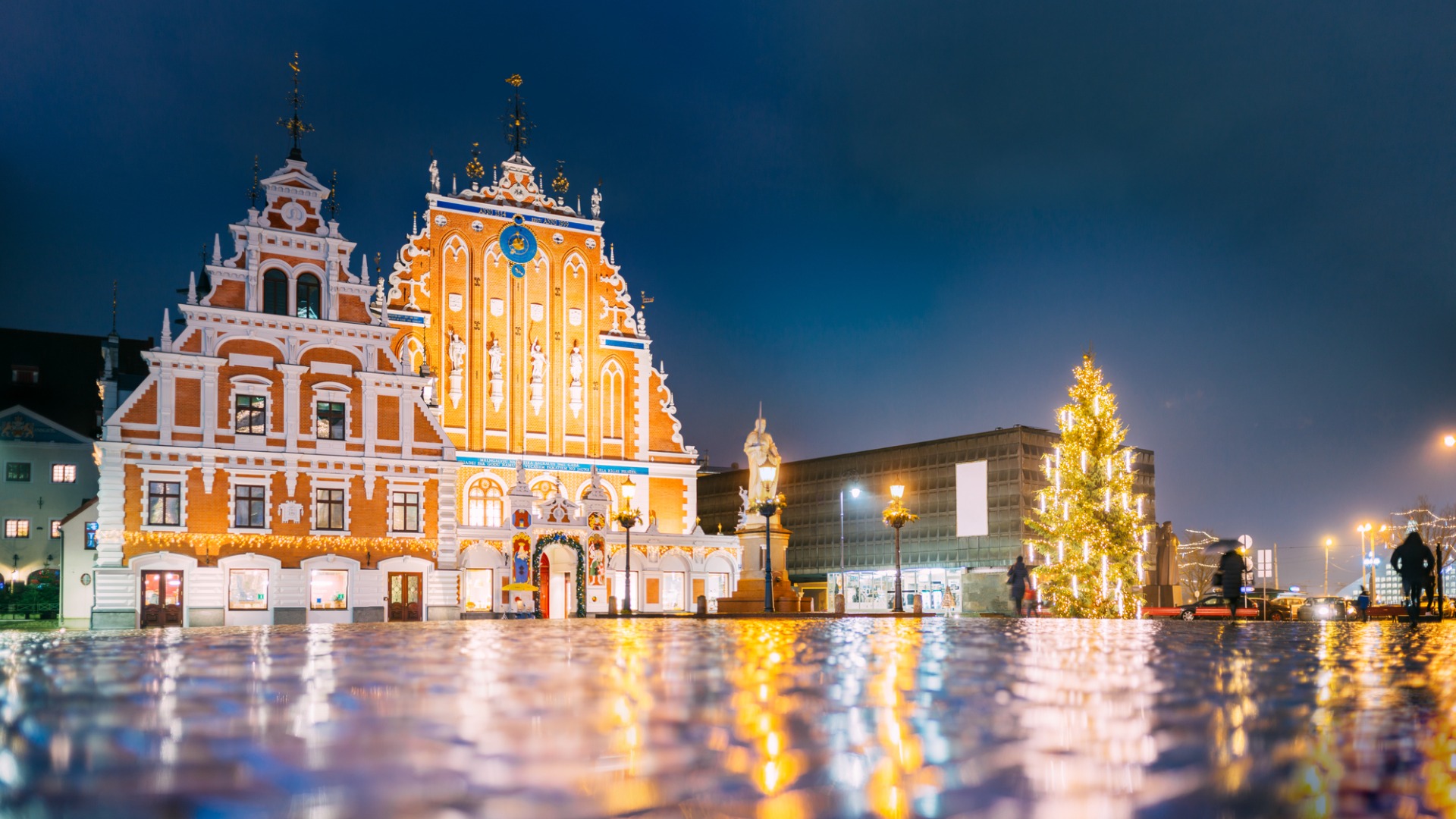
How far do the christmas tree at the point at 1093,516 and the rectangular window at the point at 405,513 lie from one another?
2115cm

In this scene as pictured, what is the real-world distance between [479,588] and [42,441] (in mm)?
24842

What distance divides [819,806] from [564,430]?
50.0m

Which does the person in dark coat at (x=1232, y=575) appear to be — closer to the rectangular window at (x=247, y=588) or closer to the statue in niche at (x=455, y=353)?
the rectangular window at (x=247, y=588)

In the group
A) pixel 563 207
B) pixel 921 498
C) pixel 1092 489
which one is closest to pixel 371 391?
pixel 563 207

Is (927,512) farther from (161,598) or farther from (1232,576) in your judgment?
(1232,576)

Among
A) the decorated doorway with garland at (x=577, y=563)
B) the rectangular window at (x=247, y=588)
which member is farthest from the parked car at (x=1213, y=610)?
the rectangular window at (x=247, y=588)

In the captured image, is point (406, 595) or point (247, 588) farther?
point (406, 595)

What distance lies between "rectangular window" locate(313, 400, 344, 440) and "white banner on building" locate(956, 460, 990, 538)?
37762mm

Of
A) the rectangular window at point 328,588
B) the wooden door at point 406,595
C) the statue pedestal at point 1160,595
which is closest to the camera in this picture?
the statue pedestal at point 1160,595

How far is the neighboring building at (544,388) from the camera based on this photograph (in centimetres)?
4788

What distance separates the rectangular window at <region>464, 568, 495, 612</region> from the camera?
150 ft

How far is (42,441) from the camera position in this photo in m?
55.0

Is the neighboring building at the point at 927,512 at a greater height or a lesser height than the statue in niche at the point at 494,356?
lesser

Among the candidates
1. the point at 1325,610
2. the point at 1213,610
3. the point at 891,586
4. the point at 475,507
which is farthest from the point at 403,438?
the point at 891,586
